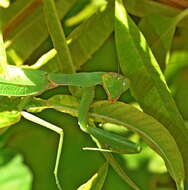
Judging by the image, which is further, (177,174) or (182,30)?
(182,30)

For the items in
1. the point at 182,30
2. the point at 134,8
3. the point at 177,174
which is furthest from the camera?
the point at 182,30

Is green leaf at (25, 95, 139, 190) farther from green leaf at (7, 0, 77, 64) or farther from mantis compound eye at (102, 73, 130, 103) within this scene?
green leaf at (7, 0, 77, 64)

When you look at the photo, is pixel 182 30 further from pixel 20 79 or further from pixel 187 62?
pixel 20 79

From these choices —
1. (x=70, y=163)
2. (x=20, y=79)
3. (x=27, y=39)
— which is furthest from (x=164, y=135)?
(x=70, y=163)

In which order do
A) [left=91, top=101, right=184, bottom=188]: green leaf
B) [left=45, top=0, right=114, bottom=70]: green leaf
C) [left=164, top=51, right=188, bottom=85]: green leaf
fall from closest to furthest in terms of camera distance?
1. [left=91, top=101, right=184, bottom=188]: green leaf
2. [left=45, top=0, right=114, bottom=70]: green leaf
3. [left=164, top=51, right=188, bottom=85]: green leaf

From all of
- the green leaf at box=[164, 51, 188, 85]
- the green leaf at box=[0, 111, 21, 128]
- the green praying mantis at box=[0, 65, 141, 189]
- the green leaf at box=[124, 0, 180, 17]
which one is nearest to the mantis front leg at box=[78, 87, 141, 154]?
the green praying mantis at box=[0, 65, 141, 189]

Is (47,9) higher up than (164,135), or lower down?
higher up

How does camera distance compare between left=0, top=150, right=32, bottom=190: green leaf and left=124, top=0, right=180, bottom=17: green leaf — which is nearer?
left=124, top=0, right=180, bottom=17: green leaf

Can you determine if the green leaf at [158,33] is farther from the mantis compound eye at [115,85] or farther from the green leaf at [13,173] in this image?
the green leaf at [13,173]
